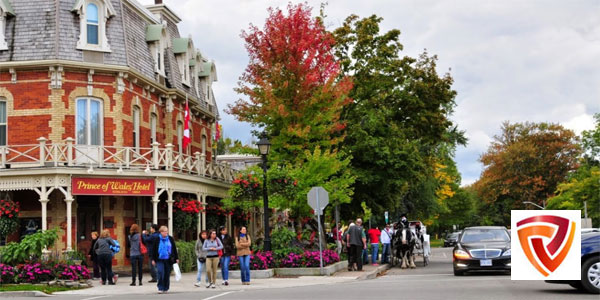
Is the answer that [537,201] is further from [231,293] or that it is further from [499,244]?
[231,293]

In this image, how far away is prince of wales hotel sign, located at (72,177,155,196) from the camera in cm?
2519

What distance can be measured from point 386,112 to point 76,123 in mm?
13388

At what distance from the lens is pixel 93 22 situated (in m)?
27.7

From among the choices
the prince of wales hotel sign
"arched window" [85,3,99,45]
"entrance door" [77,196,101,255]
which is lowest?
"entrance door" [77,196,101,255]

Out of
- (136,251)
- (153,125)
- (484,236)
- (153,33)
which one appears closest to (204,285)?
(136,251)

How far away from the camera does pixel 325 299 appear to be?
14.0 m

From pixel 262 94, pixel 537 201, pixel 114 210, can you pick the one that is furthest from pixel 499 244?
pixel 537 201

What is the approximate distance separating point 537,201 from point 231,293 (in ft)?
232

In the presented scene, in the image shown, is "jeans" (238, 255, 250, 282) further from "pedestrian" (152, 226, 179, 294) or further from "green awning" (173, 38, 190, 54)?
"green awning" (173, 38, 190, 54)

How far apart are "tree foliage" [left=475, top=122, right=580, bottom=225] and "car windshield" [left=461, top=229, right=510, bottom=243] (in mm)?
58174

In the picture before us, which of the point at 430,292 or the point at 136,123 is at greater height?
the point at 136,123

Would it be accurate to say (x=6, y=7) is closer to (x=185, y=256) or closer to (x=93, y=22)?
(x=93, y=22)

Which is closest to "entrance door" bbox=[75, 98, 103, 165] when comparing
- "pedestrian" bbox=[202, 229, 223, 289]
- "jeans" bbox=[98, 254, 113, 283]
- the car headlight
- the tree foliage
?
"jeans" bbox=[98, 254, 113, 283]

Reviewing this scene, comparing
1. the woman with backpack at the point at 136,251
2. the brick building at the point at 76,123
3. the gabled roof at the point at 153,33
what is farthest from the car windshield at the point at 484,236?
the gabled roof at the point at 153,33
